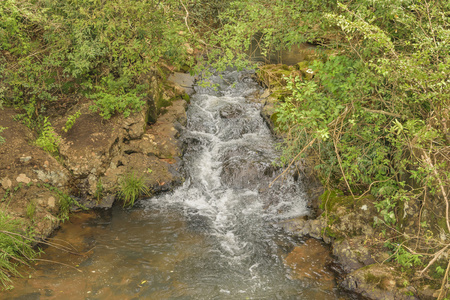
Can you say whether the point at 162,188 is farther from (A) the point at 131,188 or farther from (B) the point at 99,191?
(B) the point at 99,191

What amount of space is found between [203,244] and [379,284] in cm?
310

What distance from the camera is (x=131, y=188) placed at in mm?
7797

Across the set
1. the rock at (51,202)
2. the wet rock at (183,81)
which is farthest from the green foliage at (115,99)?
the wet rock at (183,81)

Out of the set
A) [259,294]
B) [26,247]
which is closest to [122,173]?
[26,247]

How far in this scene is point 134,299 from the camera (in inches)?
205

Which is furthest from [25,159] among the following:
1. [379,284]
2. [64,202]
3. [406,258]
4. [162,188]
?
[406,258]

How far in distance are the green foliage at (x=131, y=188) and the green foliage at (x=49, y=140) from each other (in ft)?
5.40

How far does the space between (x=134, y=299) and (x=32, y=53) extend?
625 centimetres

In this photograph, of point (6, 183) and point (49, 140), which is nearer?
point (6, 183)

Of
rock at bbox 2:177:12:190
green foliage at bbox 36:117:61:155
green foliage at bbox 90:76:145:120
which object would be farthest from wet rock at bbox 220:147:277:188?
rock at bbox 2:177:12:190

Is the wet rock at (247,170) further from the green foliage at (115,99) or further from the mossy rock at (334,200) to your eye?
the green foliage at (115,99)

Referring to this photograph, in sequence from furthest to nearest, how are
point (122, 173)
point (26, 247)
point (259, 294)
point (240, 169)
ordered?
point (240, 169) < point (122, 173) < point (26, 247) < point (259, 294)

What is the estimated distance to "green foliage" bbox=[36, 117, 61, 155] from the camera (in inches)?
302

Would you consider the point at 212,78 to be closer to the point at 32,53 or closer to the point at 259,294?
the point at 32,53
